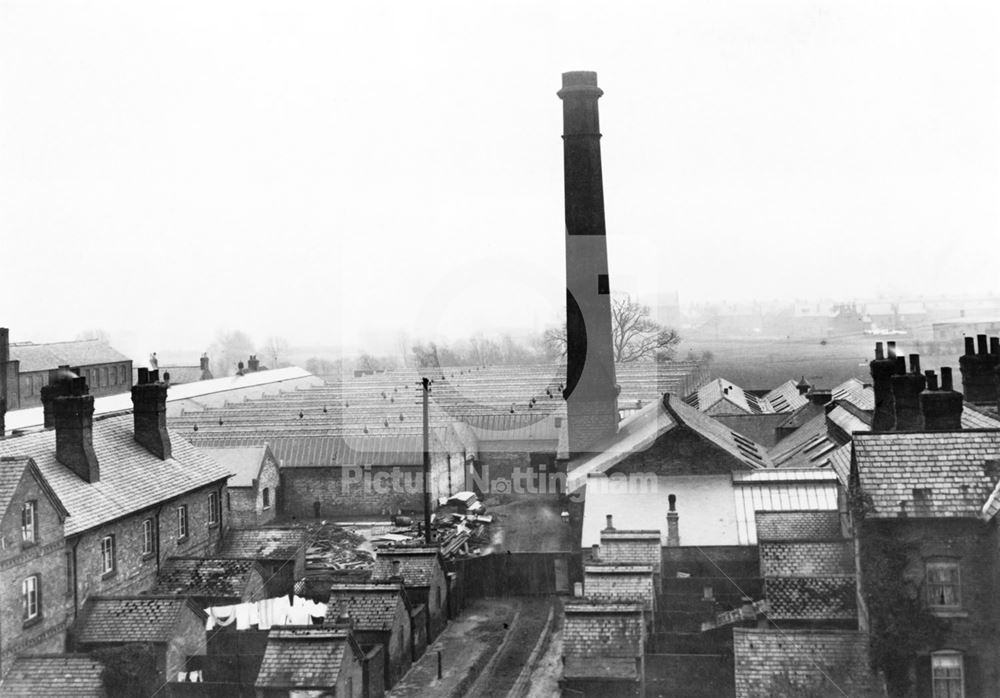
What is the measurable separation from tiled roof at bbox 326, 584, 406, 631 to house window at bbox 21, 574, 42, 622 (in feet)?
19.4

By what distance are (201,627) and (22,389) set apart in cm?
4785

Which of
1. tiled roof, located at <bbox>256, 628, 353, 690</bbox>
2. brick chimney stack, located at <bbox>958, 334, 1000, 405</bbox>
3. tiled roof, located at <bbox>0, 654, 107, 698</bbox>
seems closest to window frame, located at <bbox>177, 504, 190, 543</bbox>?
tiled roof, located at <bbox>0, 654, 107, 698</bbox>

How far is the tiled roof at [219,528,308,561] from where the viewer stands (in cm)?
2505

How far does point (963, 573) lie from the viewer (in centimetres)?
1476

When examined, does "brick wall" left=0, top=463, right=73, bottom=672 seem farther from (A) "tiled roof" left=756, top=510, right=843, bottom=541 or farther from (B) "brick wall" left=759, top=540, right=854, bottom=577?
(A) "tiled roof" left=756, top=510, right=843, bottom=541

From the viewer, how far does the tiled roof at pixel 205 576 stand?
2147cm

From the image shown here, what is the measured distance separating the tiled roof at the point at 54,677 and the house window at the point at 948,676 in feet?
48.8

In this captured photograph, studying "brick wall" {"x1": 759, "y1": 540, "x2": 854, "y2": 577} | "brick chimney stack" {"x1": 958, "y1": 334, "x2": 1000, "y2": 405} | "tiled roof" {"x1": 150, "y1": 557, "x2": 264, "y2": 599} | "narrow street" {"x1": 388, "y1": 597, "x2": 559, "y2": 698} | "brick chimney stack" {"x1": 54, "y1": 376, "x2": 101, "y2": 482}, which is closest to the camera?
"brick wall" {"x1": 759, "y1": 540, "x2": 854, "y2": 577}

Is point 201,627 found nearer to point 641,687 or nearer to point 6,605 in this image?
point 6,605

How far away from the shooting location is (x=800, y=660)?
50.6 feet

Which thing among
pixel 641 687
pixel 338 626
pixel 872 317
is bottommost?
pixel 641 687

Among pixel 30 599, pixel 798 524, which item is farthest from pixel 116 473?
pixel 798 524

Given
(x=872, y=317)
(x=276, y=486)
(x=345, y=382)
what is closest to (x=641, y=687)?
(x=276, y=486)

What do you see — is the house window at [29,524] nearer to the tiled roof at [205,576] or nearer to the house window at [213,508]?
the tiled roof at [205,576]
